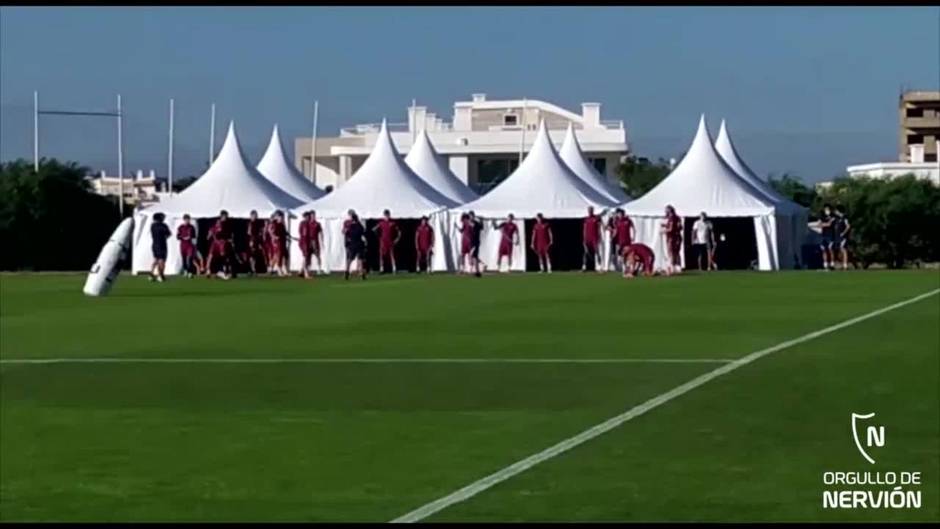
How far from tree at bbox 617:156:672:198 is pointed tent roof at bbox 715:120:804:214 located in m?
41.9

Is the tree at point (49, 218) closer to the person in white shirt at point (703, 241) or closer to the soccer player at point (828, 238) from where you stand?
the person in white shirt at point (703, 241)

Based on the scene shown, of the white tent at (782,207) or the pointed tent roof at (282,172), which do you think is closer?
the white tent at (782,207)

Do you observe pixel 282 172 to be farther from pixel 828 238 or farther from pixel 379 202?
pixel 828 238

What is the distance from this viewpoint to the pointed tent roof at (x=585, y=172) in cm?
5876

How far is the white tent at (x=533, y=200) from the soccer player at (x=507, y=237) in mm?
259

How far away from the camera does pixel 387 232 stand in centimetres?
5234

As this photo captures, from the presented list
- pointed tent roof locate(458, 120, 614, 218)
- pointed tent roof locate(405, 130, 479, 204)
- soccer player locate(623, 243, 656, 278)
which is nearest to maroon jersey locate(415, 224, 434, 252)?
pointed tent roof locate(458, 120, 614, 218)

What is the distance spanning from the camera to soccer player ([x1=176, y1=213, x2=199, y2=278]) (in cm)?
5034

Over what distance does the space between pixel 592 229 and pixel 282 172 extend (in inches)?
568

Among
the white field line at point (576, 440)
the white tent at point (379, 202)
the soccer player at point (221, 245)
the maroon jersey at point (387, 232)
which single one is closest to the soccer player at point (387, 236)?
the maroon jersey at point (387, 232)

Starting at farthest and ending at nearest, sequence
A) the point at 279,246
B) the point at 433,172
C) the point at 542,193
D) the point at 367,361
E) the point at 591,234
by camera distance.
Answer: the point at 433,172 < the point at 542,193 < the point at 591,234 < the point at 279,246 < the point at 367,361

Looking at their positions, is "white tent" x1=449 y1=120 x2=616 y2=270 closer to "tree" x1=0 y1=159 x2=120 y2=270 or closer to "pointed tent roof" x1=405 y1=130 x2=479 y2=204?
"pointed tent roof" x1=405 y1=130 x2=479 y2=204

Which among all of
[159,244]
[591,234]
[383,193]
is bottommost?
[159,244]

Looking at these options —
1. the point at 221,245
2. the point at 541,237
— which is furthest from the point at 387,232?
the point at 221,245
